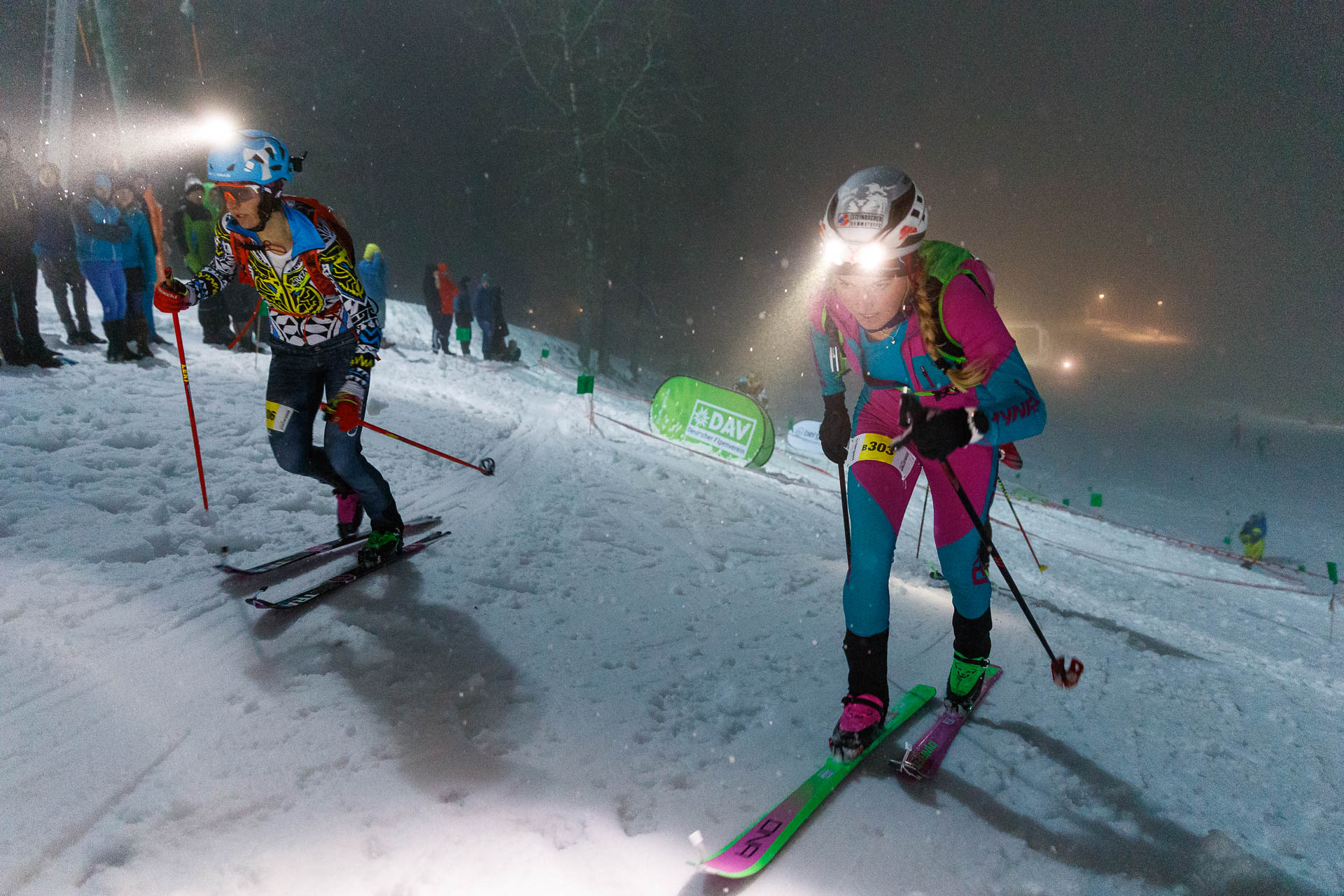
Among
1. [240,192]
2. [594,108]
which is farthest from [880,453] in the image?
[594,108]

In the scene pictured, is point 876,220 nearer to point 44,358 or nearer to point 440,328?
point 44,358

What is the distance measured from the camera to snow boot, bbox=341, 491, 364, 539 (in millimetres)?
4223

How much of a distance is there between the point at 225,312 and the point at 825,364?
929cm

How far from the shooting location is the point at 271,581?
12.0 ft

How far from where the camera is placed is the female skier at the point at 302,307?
3373 millimetres

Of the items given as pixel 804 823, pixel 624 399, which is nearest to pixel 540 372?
pixel 624 399

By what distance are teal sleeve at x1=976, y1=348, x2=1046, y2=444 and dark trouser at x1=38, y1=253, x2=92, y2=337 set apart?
369 inches

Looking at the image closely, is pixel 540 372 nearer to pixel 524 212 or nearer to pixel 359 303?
pixel 359 303

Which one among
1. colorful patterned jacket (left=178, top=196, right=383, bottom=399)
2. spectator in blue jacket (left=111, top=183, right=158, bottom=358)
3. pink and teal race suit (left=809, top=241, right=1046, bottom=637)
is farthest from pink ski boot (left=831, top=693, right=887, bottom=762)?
spectator in blue jacket (left=111, top=183, right=158, bottom=358)

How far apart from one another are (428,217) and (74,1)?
14.1 metres

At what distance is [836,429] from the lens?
3.30 meters

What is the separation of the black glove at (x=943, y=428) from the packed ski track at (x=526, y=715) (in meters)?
1.31

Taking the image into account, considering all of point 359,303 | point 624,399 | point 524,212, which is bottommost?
point 624,399

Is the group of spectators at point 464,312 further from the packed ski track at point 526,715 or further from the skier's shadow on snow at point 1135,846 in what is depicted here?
the skier's shadow on snow at point 1135,846
